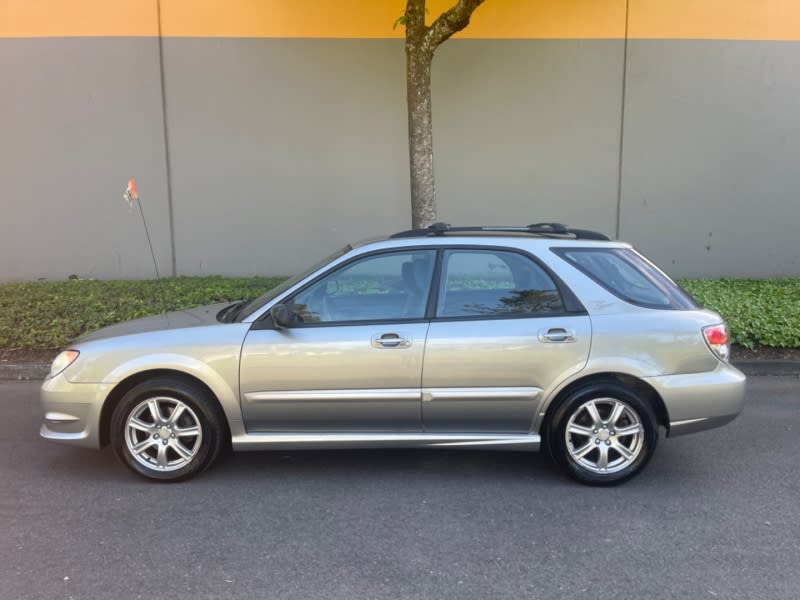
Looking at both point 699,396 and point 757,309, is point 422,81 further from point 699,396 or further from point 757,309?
point 699,396

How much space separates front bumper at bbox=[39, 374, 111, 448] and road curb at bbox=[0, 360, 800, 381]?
2.71 meters

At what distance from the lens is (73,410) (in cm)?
405

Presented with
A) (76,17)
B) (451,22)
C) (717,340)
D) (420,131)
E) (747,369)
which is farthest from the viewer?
(76,17)

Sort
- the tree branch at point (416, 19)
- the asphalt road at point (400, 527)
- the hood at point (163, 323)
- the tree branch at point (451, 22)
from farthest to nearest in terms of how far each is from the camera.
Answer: the tree branch at point (416, 19), the tree branch at point (451, 22), the hood at point (163, 323), the asphalt road at point (400, 527)

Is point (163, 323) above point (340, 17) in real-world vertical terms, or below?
below

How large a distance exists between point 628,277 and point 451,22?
4325mm

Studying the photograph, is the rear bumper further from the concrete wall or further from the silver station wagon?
the concrete wall

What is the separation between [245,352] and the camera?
4.01 m

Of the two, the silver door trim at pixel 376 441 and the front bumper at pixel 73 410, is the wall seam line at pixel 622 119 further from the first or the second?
the front bumper at pixel 73 410

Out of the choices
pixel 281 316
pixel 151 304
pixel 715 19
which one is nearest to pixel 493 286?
pixel 281 316

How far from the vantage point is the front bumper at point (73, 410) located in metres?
4.03

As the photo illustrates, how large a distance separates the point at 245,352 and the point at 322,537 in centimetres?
122

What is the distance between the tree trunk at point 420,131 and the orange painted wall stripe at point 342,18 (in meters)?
2.22

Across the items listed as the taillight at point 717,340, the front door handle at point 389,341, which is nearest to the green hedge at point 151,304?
the taillight at point 717,340
